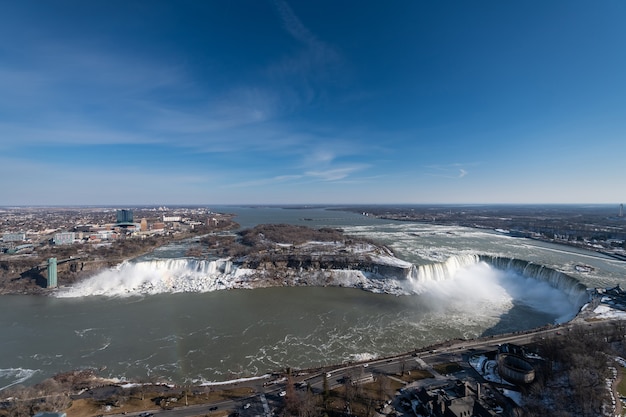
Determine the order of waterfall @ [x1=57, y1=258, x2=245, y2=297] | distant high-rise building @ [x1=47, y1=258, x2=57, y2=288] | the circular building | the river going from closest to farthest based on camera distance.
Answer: the circular building → the river → waterfall @ [x1=57, y1=258, x2=245, y2=297] → distant high-rise building @ [x1=47, y1=258, x2=57, y2=288]

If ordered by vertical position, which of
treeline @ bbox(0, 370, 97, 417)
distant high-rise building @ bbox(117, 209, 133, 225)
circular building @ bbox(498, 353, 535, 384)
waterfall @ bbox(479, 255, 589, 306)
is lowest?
treeline @ bbox(0, 370, 97, 417)

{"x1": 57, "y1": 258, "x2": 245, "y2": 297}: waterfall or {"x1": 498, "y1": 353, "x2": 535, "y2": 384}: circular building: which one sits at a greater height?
{"x1": 498, "y1": 353, "x2": 535, "y2": 384}: circular building

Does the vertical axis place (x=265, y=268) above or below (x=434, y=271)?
below

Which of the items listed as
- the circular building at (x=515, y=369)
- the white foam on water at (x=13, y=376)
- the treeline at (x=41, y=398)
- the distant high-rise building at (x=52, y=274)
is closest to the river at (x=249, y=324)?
the white foam on water at (x=13, y=376)

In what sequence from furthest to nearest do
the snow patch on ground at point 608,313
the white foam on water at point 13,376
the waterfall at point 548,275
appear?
the waterfall at point 548,275 → the snow patch on ground at point 608,313 → the white foam on water at point 13,376

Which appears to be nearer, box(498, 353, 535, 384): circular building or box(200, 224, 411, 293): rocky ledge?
box(498, 353, 535, 384): circular building

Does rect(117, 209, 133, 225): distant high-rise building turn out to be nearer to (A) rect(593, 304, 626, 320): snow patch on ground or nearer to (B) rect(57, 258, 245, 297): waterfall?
(B) rect(57, 258, 245, 297): waterfall

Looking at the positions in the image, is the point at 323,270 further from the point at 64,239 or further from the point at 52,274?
the point at 64,239

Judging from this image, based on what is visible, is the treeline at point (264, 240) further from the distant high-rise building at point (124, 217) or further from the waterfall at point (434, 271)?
the distant high-rise building at point (124, 217)

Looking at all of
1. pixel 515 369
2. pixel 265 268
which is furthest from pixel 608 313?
pixel 265 268

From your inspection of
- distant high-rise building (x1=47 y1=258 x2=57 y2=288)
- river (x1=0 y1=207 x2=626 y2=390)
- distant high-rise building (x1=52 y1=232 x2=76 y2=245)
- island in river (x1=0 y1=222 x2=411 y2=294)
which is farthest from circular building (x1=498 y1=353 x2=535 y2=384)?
distant high-rise building (x1=52 y1=232 x2=76 y2=245)

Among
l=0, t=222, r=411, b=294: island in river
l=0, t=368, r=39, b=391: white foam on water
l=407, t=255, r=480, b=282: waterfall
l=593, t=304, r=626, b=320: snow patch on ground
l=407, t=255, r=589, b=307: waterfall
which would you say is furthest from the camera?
l=407, t=255, r=480, b=282: waterfall
